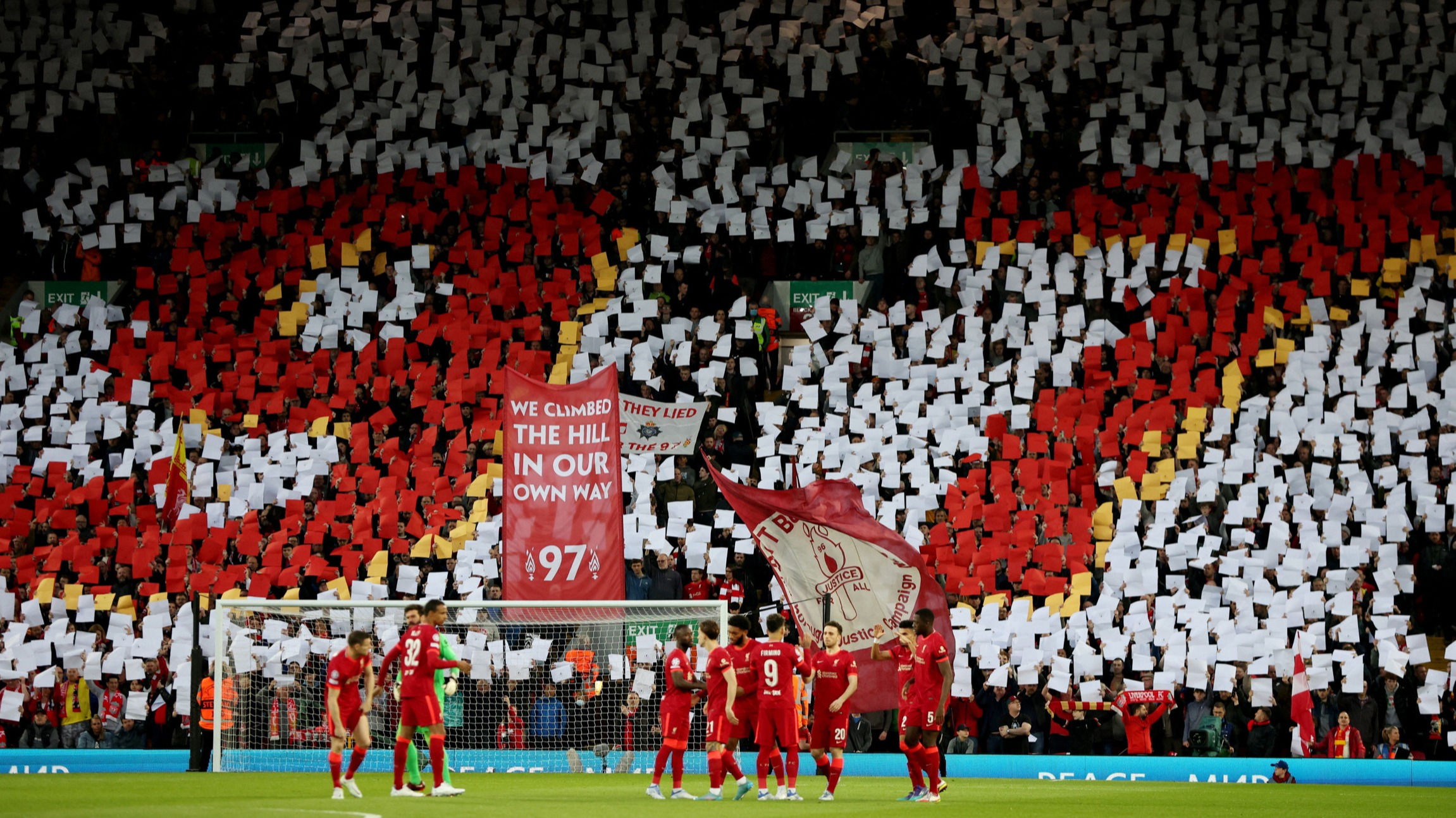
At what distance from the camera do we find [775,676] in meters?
15.4

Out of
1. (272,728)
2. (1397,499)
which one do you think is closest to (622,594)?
(272,728)

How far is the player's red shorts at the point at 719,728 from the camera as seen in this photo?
616 inches

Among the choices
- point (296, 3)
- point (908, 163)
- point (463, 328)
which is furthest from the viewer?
point (296, 3)

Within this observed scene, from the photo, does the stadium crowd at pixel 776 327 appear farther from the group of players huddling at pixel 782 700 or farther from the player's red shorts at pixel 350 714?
the player's red shorts at pixel 350 714

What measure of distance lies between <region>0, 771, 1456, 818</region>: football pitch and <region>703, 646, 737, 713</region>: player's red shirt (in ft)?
3.15

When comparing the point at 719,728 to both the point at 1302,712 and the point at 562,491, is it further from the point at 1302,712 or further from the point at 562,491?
the point at 1302,712

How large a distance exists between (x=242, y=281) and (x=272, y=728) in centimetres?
986

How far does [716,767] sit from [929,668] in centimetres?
199

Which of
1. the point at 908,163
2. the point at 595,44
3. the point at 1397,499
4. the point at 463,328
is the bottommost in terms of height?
the point at 1397,499

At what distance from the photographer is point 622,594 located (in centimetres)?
1697

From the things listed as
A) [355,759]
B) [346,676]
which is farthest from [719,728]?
[346,676]

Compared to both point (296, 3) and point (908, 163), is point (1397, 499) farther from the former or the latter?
point (296, 3)

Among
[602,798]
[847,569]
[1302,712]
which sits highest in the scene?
[847,569]

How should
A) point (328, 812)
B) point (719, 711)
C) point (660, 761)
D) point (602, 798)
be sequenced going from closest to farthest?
point (328, 812) < point (602, 798) < point (719, 711) < point (660, 761)
